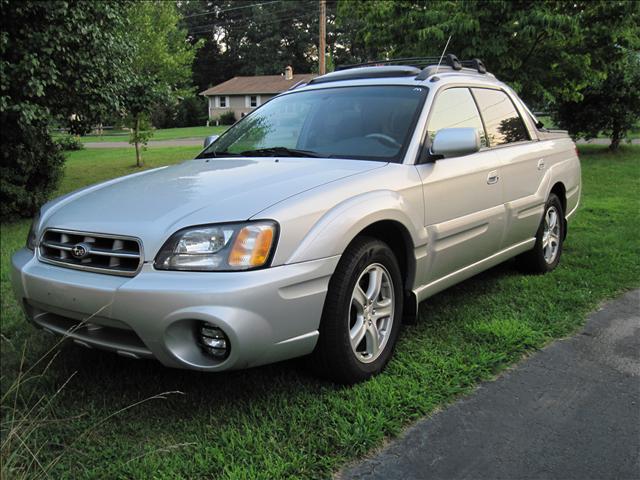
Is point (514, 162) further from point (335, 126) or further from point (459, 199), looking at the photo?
point (335, 126)

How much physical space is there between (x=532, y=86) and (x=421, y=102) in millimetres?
8080

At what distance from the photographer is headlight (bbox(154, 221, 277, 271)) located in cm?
248

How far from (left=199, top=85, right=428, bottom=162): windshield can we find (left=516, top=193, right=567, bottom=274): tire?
1.86 meters

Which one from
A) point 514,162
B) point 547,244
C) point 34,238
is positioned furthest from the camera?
point 547,244

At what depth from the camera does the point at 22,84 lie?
23.0 feet

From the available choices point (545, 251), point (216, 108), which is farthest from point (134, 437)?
point (216, 108)

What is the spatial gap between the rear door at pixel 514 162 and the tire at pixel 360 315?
146 centimetres

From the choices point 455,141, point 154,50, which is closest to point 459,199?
point 455,141

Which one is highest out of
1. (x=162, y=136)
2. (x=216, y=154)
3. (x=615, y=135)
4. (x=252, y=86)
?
(x=252, y=86)

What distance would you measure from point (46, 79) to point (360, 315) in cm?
603

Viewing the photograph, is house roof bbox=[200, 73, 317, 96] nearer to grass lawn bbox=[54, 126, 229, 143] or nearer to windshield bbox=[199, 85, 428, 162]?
grass lawn bbox=[54, 126, 229, 143]

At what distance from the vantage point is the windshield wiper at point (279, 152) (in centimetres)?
351

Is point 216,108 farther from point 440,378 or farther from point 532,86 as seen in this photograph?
point 440,378

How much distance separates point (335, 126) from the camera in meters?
3.73
